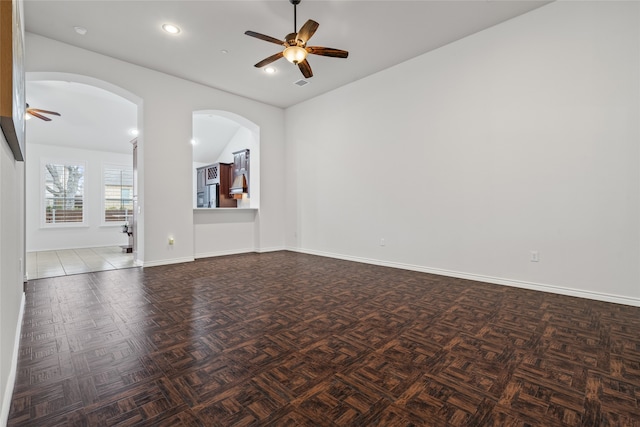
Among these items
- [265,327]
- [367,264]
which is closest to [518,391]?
[265,327]

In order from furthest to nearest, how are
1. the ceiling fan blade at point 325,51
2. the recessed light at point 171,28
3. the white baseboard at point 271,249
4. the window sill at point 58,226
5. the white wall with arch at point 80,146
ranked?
the window sill at point 58,226
the white baseboard at point 271,249
the white wall with arch at point 80,146
the recessed light at point 171,28
the ceiling fan blade at point 325,51

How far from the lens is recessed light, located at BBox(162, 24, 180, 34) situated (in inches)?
142

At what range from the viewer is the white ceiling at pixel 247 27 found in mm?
3262

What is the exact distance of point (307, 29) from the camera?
2904 mm

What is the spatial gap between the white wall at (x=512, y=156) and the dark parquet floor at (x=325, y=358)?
0.56 meters

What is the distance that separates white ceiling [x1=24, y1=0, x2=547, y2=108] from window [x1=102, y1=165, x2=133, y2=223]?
14.7ft

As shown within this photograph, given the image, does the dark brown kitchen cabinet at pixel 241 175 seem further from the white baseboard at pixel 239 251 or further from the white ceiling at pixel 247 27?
the white ceiling at pixel 247 27

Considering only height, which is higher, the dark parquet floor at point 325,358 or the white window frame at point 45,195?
the white window frame at point 45,195

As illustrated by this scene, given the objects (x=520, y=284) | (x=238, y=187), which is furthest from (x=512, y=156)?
(x=238, y=187)

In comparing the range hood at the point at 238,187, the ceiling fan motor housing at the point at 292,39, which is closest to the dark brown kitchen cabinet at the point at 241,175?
the range hood at the point at 238,187

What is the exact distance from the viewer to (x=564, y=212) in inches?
125

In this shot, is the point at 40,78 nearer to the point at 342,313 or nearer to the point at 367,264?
the point at 342,313

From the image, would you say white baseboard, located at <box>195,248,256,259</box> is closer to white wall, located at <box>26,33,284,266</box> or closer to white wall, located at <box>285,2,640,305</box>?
white wall, located at <box>26,33,284,266</box>

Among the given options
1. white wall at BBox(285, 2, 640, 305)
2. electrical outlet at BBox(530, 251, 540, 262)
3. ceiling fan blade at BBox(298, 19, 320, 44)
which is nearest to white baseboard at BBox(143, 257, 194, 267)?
white wall at BBox(285, 2, 640, 305)
